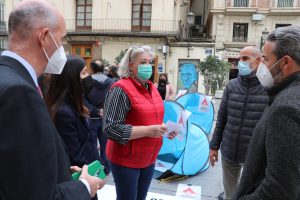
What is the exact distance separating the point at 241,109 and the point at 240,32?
20.2 meters

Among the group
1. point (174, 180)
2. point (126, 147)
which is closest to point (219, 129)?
point (126, 147)

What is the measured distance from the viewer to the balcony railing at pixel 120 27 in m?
20.2

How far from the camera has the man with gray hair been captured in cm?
132

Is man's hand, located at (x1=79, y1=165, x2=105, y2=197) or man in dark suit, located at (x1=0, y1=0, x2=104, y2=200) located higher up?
man in dark suit, located at (x1=0, y1=0, x2=104, y2=200)

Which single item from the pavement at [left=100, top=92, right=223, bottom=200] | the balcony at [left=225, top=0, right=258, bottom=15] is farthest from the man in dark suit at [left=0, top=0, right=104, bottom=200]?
the balcony at [left=225, top=0, right=258, bottom=15]

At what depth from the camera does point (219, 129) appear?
341 cm

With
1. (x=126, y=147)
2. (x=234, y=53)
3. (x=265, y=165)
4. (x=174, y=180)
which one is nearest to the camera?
(x=265, y=165)

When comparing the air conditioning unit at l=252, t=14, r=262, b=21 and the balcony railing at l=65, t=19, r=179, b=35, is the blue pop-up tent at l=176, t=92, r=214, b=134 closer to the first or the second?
the balcony railing at l=65, t=19, r=179, b=35

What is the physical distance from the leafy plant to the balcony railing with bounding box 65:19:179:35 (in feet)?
18.2

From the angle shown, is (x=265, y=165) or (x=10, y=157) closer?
(x=10, y=157)

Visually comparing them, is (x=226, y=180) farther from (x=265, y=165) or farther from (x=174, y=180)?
(x=265, y=165)

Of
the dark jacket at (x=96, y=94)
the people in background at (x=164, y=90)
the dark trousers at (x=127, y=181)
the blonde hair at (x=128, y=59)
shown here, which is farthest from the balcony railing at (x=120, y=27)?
the dark trousers at (x=127, y=181)

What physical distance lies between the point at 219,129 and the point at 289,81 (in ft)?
6.35

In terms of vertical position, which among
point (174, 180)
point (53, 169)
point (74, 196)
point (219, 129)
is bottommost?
point (174, 180)
